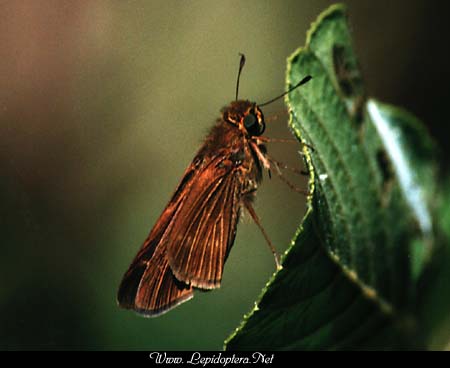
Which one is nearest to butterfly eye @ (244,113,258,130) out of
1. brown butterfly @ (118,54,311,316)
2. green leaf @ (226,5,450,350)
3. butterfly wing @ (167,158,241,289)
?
brown butterfly @ (118,54,311,316)

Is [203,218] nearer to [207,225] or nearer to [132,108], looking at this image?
[207,225]

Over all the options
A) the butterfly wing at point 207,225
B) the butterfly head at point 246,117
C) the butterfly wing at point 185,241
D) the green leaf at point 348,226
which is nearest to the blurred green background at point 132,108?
the butterfly wing at point 185,241

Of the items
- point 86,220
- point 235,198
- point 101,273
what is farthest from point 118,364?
point 86,220

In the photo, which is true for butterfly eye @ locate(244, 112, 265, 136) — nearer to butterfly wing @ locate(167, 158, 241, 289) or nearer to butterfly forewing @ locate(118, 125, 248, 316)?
butterfly forewing @ locate(118, 125, 248, 316)

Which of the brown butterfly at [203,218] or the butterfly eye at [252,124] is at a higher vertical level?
the butterfly eye at [252,124]

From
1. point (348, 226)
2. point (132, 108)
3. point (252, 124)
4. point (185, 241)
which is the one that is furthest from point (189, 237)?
point (132, 108)

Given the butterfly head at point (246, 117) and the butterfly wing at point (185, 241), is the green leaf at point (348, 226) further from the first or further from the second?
the butterfly wing at point (185, 241)
